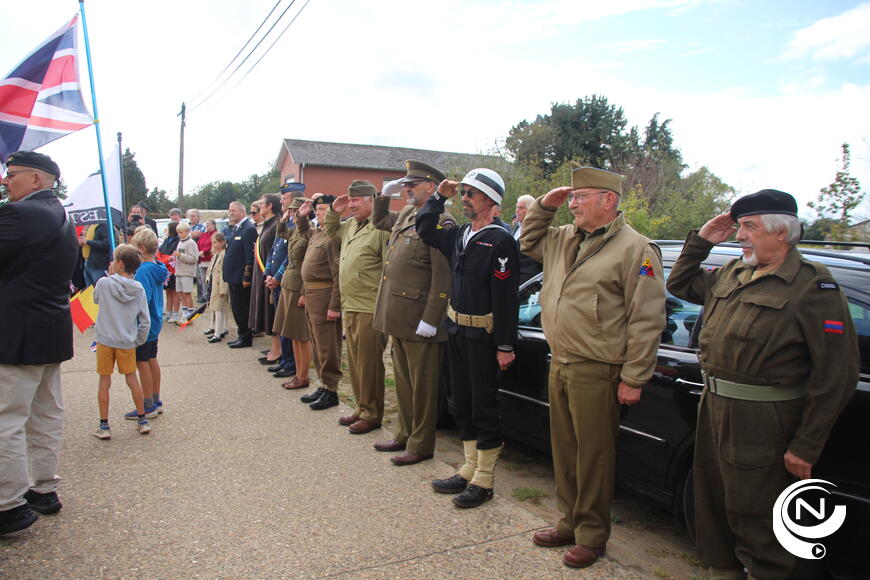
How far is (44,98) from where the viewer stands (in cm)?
594

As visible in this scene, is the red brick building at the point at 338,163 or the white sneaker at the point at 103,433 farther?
the red brick building at the point at 338,163

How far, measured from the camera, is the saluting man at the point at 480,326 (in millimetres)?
3770

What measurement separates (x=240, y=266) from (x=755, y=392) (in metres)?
7.70

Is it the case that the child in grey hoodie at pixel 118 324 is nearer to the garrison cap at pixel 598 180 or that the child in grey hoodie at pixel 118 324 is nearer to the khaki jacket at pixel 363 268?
the khaki jacket at pixel 363 268

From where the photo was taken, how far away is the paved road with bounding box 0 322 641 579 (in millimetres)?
3084

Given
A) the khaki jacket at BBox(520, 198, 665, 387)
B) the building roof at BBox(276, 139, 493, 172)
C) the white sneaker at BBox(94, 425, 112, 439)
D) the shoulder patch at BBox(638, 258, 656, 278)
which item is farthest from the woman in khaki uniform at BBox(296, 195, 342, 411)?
the building roof at BBox(276, 139, 493, 172)

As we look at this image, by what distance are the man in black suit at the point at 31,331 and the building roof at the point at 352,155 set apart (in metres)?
39.1

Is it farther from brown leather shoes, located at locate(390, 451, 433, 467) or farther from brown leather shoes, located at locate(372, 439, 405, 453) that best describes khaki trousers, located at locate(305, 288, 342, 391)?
brown leather shoes, located at locate(390, 451, 433, 467)

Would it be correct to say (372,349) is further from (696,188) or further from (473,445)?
(696,188)

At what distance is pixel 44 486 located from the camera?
143 inches

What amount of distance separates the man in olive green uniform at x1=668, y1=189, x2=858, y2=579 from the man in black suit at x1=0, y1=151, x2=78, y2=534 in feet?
11.5

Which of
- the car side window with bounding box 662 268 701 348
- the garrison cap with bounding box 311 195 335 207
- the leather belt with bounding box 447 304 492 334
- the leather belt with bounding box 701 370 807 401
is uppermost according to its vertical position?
the garrison cap with bounding box 311 195 335 207

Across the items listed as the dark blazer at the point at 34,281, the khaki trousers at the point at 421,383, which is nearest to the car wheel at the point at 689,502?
the khaki trousers at the point at 421,383

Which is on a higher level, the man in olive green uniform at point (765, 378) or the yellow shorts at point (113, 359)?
the man in olive green uniform at point (765, 378)
